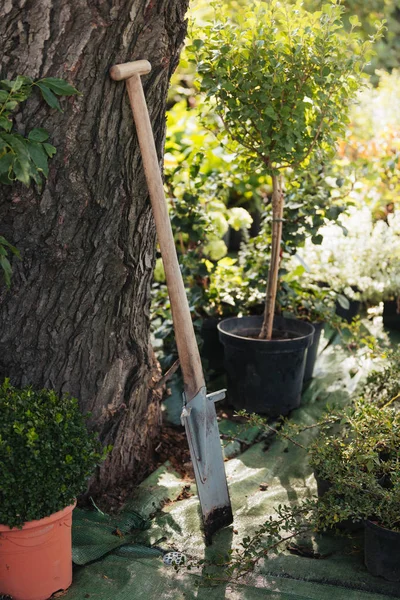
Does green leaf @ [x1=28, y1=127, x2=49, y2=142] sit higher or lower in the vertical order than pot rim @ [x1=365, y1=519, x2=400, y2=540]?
higher

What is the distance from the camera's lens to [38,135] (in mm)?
1987

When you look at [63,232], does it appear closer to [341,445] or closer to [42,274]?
[42,274]

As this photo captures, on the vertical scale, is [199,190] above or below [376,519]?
above

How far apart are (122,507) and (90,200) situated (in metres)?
1.08

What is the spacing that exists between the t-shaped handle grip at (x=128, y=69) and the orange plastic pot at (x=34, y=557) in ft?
4.09

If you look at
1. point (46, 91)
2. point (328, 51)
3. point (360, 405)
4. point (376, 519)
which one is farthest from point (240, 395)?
point (46, 91)

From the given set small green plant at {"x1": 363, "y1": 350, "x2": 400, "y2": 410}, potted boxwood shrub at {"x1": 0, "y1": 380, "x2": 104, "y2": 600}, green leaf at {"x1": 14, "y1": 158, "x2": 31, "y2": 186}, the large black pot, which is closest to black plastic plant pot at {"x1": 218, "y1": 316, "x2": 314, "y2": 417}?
small green plant at {"x1": 363, "y1": 350, "x2": 400, "y2": 410}

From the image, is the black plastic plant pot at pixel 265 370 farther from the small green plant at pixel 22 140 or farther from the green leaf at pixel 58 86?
the green leaf at pixel 58 86

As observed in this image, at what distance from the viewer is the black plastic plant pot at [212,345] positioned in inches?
139

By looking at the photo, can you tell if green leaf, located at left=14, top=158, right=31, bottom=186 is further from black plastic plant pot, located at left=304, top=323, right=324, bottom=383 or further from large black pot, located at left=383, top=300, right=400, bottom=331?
large black pot, located at left=383, top=300, right=400, bottom=331

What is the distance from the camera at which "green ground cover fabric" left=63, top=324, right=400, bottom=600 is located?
207cm

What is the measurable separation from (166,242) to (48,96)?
Result: 0.61 meters

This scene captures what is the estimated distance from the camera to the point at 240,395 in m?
3.24

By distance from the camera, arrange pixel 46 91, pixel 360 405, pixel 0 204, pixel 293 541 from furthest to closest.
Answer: pixel 360 405 < pixel 293 541 < pixel 0 204 < pixel 46 91
